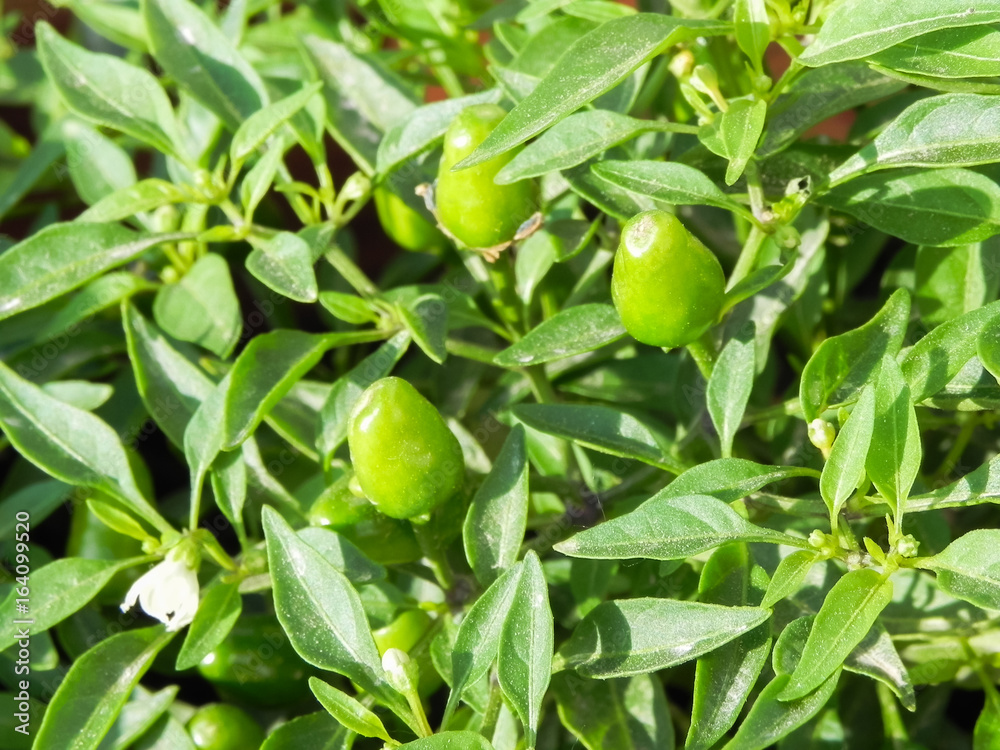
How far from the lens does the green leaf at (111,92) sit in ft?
2.84

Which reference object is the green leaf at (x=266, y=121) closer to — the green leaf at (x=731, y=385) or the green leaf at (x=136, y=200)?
the green leaf at (x=136, y=200)

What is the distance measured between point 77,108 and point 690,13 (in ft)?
1.77

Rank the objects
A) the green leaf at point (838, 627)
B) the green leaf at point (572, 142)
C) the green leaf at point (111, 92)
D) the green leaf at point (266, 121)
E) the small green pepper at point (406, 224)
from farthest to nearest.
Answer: the small green pepper at point (406, 224)
the green leaf at point (111, 92)
the green leaf at point (266, 121)
the green leaf at point (572, 142)
the green leaf at point (838, 627)

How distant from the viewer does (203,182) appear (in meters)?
0.83

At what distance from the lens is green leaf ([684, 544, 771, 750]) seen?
605mm

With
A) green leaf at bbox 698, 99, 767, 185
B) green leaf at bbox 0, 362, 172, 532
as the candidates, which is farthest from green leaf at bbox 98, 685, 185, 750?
green leaf at bbox 698, 99, 767, 185

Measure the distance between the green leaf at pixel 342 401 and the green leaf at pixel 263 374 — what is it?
0.10ft

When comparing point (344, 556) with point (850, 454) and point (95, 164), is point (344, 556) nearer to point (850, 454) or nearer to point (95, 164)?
point (850, 454)

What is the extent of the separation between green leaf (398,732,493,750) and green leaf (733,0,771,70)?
47 centimetres

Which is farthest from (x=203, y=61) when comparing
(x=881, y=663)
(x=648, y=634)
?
(x=881, y=663)

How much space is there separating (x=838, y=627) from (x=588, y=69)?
37cm

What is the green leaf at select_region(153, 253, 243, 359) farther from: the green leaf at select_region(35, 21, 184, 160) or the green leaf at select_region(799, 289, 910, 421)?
the green leaf at select_region(799, 289, 910, 421)

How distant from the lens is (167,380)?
33.6 inches

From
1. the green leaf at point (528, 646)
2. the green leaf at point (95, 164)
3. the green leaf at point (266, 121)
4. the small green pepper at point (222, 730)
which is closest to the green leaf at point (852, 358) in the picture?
the green leaf at point (528, 646)
